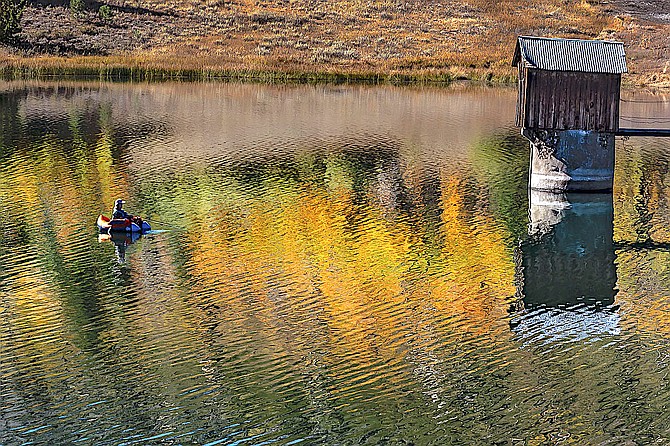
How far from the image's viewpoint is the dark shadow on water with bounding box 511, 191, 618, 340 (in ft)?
71.0

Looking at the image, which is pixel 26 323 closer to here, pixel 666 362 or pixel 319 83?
pixel 666 362

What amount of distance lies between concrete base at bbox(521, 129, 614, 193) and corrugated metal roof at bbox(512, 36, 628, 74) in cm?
211

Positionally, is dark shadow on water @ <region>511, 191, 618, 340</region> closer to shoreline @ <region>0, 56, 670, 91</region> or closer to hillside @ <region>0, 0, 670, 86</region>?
shoreline @ <region>0, 56, 670, 91</region>

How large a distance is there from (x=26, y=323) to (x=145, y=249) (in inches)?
271

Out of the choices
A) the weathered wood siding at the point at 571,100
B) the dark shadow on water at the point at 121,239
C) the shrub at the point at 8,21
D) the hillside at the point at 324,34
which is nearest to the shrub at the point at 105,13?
the hillside at the point at 324,34

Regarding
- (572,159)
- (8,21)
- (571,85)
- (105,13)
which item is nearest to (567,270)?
(572,159)

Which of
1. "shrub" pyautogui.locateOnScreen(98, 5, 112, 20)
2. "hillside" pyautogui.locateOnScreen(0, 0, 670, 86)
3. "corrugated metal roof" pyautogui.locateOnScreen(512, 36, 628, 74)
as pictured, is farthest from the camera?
"shrub" pyautogui.locateOnScreen(98, 5, 112, 20)

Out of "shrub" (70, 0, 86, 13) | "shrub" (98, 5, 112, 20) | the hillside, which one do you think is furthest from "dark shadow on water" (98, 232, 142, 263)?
"shrub" (70, 0, 86, 13)

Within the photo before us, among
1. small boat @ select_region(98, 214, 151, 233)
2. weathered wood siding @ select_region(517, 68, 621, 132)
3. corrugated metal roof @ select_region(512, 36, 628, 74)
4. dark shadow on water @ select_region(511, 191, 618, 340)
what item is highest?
corrugated metal roof @ select_region(512, 36, 628, 74)

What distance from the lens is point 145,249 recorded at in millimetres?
27078

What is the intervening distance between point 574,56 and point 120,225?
15.5m

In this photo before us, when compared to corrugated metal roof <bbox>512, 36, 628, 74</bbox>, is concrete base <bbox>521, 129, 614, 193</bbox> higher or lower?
lower

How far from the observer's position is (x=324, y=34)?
97438mm

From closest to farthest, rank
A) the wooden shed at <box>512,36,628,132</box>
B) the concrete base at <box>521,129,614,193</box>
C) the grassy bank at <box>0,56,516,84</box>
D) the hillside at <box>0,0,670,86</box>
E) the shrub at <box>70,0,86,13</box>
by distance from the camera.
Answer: the wooden shed at <box>512,36,628,132</box>
the concrete base at <box>521,129,614,193</box>
the grassy bank at <box>0,56,516,84</box>
the hillside at <box>0,0,670,86</box>
the shrub at <box>70,0,86,13</box>
